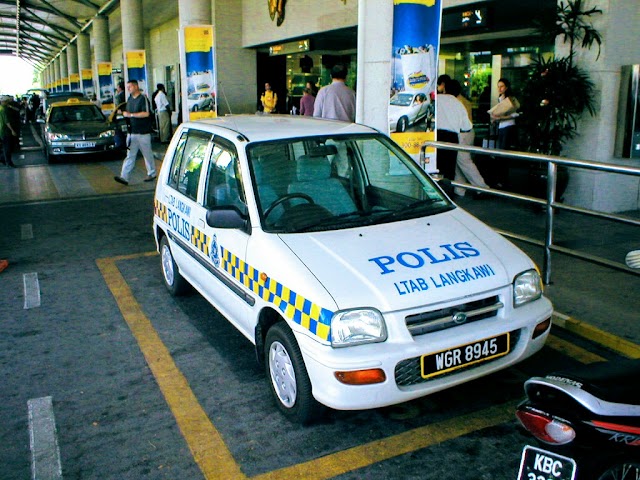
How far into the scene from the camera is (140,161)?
17.1 m

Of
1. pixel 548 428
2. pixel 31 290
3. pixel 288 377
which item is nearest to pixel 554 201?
pixel 288 377

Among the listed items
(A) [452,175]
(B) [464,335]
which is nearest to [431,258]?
(B) [464,335]

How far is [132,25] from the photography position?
26.1m

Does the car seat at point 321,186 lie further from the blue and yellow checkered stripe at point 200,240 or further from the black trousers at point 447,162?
the black trousers at point 447,162

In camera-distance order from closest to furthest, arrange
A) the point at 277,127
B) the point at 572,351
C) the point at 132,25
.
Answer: the point at 572,351
the point at 277,127
the point at 132,25

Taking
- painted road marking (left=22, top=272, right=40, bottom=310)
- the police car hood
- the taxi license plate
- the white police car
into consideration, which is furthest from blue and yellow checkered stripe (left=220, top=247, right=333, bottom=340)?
painted road marking (left=22, top=272, right=40, bottom=310)

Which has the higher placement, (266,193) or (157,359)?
(266,193)

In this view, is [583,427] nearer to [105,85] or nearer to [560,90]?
[560,90]

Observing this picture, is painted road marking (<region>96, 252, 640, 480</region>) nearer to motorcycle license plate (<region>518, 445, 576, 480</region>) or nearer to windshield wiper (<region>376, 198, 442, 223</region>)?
motorcycle license plate (<region>518, 445, 576, 480</region>)

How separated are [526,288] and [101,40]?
1487 inches

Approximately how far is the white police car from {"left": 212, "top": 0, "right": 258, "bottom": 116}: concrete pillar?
18.1 meters

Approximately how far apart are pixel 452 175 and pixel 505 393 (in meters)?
5.28

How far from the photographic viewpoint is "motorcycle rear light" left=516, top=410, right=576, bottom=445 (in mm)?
2301

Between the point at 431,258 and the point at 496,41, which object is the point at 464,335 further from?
the point at 496,41
